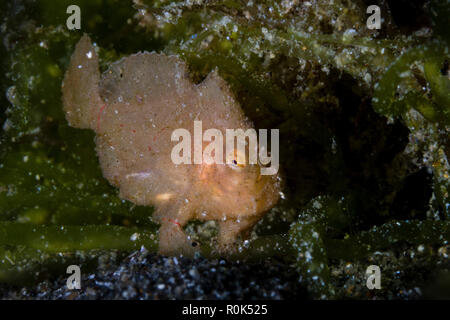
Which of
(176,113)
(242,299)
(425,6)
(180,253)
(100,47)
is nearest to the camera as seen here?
(242,299)

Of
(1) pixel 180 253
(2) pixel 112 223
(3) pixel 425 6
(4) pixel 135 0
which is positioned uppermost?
(4) pixel 135 0

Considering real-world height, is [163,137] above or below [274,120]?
below

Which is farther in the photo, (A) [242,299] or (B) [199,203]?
(B) [199,203]

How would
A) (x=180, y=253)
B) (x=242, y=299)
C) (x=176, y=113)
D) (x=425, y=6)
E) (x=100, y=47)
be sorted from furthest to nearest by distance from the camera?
(x=100, y=47)
(x=176, y=113)
(x=180, y=253)
(x=425, y=6)
(x=242, y=299)

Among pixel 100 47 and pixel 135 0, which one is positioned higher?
pixel 135 0

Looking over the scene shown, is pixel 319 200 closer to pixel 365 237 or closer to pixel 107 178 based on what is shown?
pixel 365 237

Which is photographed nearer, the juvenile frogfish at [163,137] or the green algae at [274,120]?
the green algae at [274,120]

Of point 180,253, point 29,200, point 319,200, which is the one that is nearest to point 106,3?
point 29,200

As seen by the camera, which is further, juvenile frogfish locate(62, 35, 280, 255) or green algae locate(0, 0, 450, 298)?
juvenile frogfish locate(62, 35, 280, 255)
